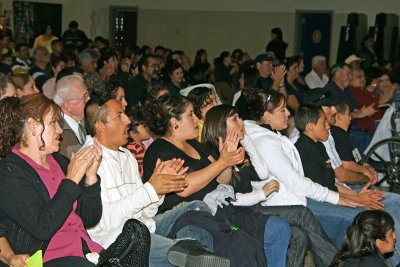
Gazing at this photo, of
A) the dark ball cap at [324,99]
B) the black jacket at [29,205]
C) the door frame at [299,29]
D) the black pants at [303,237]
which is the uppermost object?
the door frame at [299,29]

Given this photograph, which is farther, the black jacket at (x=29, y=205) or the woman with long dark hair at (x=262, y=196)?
the woman with long dark hair at (x=262, y=196)

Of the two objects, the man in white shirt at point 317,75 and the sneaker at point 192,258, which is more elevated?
the man in white shirt at point 317,75

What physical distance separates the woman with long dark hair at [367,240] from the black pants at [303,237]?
43 cm

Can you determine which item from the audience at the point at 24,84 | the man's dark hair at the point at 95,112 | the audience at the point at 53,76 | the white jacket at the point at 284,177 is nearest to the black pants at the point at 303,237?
the white jacket at the point at 284,177

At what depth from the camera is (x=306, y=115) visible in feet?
14.9

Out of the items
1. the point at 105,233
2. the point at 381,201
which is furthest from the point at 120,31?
the point at 105,233

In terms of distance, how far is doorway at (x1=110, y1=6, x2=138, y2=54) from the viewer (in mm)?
16109

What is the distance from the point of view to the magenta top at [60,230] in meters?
2.67

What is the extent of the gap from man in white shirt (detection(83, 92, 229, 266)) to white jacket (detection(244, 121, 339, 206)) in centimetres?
85

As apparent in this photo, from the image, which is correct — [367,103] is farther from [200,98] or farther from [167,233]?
[167,233]

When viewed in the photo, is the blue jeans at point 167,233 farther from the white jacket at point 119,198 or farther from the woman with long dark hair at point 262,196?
the woman with long dark hair at point 262,196

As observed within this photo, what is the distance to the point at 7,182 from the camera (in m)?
2.54

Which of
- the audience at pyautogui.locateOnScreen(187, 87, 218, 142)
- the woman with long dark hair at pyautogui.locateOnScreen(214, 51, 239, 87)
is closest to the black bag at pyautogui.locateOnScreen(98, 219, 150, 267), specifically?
the audience at pyautogui.locateOnScreen(187, 87, 218, 142)

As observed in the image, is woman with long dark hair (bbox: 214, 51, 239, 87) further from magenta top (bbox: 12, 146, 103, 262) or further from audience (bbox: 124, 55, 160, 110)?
magenta top (bbox: 12, 146, 103, 262)
